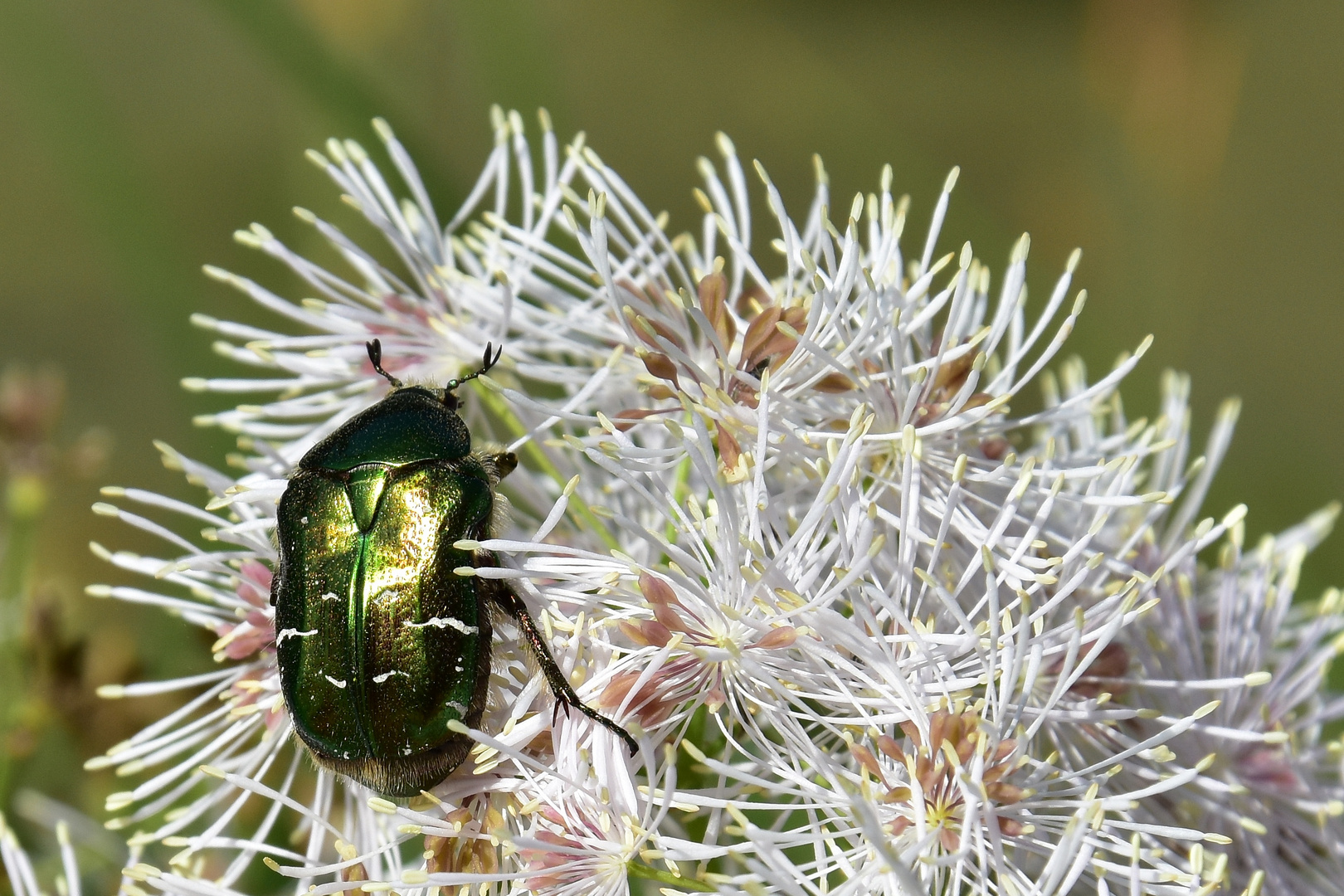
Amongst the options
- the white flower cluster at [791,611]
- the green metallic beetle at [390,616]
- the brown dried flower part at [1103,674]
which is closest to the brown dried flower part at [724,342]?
the white flower cluster at [791,611]

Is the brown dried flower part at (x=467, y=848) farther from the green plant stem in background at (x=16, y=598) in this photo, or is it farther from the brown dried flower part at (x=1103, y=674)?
the green plant stem in background at (x=16, y=598)

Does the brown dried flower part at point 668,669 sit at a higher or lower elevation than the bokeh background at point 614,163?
lower

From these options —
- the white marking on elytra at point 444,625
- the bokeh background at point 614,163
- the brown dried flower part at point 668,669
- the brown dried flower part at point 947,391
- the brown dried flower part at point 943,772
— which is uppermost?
the bokeh background at point 614,163

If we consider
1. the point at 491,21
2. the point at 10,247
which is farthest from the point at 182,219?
the point at 491,21

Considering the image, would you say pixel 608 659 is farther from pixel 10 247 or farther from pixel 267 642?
pixel 10 247

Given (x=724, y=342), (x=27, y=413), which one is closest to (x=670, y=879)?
(x=724, y=342)

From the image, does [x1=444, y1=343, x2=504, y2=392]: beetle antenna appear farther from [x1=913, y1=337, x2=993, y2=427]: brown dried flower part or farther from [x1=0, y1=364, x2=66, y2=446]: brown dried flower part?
[x1=0, y1=364, x2=66, y2=446]: brown dried flower part

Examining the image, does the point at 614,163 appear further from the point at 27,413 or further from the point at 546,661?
the point at 546,661
